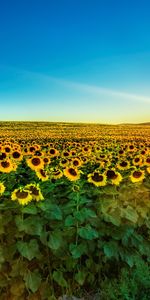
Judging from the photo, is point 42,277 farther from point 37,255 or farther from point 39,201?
point 39,201

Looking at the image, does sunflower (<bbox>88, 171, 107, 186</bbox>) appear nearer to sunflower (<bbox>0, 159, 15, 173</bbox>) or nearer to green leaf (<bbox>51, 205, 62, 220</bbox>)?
green leaf (<bbox>51, 205, 62, 220</bbox>)

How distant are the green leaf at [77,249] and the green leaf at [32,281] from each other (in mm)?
437

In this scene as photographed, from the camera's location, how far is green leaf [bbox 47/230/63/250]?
4820 mm

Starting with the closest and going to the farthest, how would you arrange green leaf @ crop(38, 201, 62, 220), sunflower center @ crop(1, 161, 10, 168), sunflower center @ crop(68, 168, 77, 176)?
green leaf @ crop(38, 201, 62, 220)
sunflower center @ crop(68, 168, 77, 176)
sunflower center @ crop(1, 161, 10, 168)

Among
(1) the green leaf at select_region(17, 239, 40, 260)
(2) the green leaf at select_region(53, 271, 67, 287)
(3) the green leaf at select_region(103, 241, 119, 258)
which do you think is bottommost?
(2) the green leaf at select_region(53, 271, 67, 287)

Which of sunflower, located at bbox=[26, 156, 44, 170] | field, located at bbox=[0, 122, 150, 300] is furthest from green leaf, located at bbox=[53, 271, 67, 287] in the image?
sunflower, located at bbox=[26, 156, 44, 170]

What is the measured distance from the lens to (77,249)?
4977 millimetres

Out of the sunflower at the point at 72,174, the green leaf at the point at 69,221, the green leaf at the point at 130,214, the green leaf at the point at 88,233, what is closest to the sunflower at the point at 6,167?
the sunflower at the point at 72,174

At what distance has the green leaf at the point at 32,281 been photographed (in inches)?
194

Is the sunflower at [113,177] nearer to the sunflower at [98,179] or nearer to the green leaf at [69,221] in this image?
the sunflower at [98,179]

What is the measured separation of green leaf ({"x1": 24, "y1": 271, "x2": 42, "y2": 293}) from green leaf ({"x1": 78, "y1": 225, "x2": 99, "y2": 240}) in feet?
2.09

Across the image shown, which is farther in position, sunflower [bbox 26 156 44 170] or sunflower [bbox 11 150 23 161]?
sunflower [bbox 11 150 23 161]

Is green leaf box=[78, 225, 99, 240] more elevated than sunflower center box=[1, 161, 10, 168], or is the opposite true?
sunflower center box=[1, 161, 10, 168]

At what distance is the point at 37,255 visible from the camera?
4.85 m
